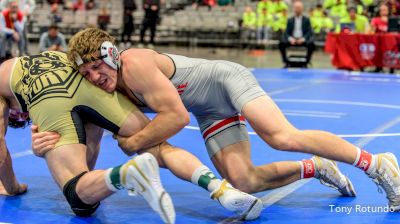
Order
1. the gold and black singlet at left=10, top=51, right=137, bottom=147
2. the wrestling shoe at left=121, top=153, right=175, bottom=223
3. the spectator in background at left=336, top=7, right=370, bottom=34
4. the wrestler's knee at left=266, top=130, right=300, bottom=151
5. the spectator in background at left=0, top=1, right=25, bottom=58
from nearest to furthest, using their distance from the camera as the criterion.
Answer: the wrestling shoe at left=121, top=153, right=175, bottom=223, the wrestler's knee at left=266, top=130, right=300, bottom=151, the gold and black singlet at left=10, top=51, right=137, bottom=147, the spectator in background at left=0, top=1, right=25, bottom=58, the spectator in background at left=336, top=7, right=370, bottom=34

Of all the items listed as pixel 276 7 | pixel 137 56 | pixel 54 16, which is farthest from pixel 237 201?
pixel 54 16

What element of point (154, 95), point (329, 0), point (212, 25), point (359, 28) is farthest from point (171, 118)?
point (212, 25)

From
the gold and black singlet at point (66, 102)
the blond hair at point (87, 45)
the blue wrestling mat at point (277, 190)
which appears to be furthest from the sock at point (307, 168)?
the blond hair at point (87, 45)

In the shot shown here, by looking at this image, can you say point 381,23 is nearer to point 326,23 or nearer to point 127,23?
point 326,23

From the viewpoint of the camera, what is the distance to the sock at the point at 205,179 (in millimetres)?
3688

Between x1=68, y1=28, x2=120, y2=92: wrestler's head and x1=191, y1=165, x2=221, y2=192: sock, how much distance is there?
0.68 metres

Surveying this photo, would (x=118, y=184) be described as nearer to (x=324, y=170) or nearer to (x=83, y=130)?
(x=83, y=130)

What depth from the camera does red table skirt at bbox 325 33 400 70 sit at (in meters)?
13.0

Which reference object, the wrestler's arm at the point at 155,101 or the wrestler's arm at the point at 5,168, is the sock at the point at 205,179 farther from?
the wrestler's arm at the point at 5,168

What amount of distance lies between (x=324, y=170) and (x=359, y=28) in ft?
38.0

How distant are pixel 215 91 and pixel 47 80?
0.97 metres

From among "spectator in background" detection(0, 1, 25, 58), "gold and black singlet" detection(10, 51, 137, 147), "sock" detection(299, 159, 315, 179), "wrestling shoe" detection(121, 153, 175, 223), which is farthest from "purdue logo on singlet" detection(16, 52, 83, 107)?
"spectator in background" detection(0, 1, 25, 58)

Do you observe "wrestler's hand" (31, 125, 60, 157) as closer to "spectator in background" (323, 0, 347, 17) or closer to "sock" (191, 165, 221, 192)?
"sock" (191, 165, 221, 192)

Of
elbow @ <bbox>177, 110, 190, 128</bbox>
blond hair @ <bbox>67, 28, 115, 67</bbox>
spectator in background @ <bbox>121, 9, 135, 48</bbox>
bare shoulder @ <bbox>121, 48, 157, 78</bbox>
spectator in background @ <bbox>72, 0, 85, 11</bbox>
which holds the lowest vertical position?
spectator in background @ <bbox>121, 9, 135, 48</bbox>
